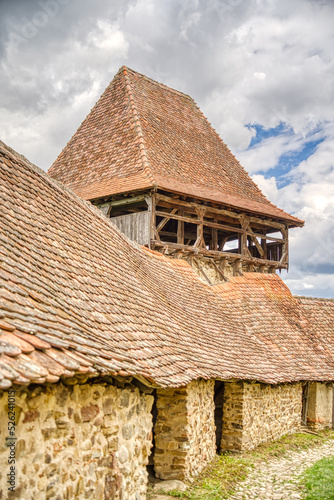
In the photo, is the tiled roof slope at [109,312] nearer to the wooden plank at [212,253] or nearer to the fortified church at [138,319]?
the fortified church at [138,319]

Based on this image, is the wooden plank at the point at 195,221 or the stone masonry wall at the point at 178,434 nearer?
the stone masonry wall at the point at 178,434

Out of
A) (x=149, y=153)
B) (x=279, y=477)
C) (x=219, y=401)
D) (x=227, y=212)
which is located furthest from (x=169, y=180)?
(x=279, y=477)

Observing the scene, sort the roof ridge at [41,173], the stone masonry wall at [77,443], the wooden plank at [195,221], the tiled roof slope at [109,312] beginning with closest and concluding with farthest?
the stone masonry wall at [77,443]
the tiled roof slope at [109,312]
the roof ridge at [41,173]
the wooden plank at [195,221]

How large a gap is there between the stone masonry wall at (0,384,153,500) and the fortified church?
0.02 meters

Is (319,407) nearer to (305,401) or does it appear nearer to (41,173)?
(305,401)

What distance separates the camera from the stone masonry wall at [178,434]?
707 centimetres

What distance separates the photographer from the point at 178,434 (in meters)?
7.17

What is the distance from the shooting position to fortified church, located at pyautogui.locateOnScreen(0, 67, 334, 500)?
4.02m

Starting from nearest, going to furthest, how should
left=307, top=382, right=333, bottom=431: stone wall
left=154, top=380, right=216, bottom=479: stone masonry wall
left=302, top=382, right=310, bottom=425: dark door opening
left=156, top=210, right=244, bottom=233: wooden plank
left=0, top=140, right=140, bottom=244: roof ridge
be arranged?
left=154, top=380, right=216, bottom=479: stone masonry wall → left=0, top=140, right=140, bottom=244: roof ridge → left=307, top=382, right=333, bottom=431: stone wall → left=302, top=382, right=310, bottom=425: dark door opening → left=156, top=210, right=244, bottom=233: wooden plank

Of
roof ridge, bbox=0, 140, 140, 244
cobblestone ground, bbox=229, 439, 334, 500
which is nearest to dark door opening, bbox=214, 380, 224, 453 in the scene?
cobblestone ground, bbox=229, 439, 334, 500

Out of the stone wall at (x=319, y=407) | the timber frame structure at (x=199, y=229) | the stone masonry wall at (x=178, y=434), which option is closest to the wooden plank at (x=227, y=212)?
the timber frame structure at (x=199, y=229)

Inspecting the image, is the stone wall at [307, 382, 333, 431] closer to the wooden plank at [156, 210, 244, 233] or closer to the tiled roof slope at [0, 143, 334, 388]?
the tiled roof slope at [0, 143, 334, 388]

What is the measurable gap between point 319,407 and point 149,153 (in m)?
8.55

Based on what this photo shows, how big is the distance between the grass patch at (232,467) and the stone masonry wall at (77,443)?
124 centimetres
